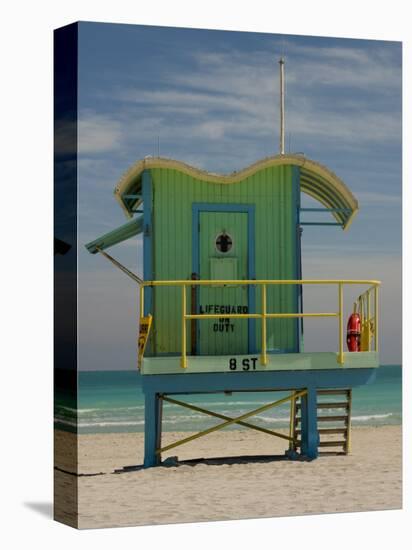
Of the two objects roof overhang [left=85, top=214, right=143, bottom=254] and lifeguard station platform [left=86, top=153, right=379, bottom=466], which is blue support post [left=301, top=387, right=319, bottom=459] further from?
roof overhang [left=85, top=214, right=143, bottom=254]

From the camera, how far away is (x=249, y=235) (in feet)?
69.7

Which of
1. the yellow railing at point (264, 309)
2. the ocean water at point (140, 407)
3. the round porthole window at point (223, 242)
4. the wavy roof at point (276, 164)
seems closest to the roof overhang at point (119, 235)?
the wavy roof at point (276, 164)

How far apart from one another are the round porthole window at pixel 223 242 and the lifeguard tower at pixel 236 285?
1cm

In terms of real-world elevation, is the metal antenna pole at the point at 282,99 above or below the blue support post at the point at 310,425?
above

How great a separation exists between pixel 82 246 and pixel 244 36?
12.3ft

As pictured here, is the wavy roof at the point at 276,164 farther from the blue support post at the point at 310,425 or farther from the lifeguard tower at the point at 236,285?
the blue support post at the point at 310,425

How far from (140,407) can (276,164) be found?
3.92 m

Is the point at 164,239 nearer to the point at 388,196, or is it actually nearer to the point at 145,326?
the point at 145,326

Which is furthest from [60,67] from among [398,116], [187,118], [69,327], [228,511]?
[228,511]

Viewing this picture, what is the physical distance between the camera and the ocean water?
19844 millimetres

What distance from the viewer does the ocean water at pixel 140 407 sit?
1984 centimetres

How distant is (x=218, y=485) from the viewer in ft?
66.1

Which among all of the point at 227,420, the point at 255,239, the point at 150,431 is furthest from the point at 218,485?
the point at 255,239

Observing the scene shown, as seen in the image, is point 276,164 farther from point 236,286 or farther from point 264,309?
point 264,309
